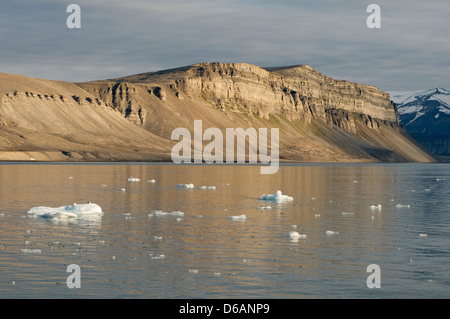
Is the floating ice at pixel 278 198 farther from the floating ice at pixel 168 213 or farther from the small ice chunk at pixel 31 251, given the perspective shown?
the small ice chunk at pixel 31 251

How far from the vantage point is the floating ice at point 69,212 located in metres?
39.3

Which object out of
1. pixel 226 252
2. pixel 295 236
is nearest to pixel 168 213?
pixel 295 236

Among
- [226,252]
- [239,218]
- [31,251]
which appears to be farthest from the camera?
[239,218]

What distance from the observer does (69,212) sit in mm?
39719

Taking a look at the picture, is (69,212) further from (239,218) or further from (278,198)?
(278,198)

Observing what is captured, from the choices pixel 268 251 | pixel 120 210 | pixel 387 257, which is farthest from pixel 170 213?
pixel 387 257

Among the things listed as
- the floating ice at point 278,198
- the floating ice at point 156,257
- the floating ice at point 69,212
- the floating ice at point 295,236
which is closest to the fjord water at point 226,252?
the floating ice at point 156,257

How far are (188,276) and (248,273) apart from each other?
2.31m

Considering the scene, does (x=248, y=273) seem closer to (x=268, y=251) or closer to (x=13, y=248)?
(x=268, y=251)

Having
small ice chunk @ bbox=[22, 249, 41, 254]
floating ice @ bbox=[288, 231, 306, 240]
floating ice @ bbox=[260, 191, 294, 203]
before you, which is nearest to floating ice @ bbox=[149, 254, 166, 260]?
small ice chunk @ bbox=[22, 249, 41, 254]

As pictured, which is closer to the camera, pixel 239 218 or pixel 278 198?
pixel 239 218

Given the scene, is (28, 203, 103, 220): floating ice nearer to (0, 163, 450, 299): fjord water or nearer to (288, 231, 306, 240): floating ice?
(0, 163, 450, 299): fjord water

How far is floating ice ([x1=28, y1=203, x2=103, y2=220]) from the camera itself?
129 ft

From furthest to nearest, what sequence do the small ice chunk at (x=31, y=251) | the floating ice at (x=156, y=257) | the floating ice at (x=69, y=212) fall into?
1. the floating ice at (x=69, y=212)
2. the small ice chunk at (x=31, y=251)
3. the floating ice at (x=156, y=257)
